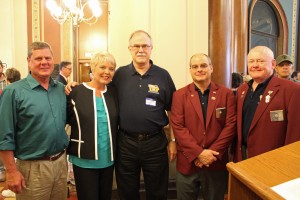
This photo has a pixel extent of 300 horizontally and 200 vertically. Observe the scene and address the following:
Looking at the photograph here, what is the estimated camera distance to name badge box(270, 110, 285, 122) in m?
1.79

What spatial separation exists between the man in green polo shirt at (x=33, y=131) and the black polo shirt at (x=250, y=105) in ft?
4.20

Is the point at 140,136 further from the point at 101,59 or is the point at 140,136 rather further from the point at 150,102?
the point at 101,59

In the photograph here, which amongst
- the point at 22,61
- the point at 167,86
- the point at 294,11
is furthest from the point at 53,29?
the point at 294,11

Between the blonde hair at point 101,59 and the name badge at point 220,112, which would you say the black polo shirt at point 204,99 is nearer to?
the name badge at point 220,112

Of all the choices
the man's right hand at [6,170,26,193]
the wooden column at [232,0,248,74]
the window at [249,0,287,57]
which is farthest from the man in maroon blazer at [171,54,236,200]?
the window at [249,0,287,57]

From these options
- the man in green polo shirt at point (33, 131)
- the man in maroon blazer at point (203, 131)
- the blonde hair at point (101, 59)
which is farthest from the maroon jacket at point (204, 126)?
the man in green polo shirt at point (33, 131)

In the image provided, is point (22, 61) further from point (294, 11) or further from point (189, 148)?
point (294, 11)

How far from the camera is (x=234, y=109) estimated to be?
2045mm

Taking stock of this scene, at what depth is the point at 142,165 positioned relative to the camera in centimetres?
211

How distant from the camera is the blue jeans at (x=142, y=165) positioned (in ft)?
6.75

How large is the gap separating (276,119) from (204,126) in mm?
485

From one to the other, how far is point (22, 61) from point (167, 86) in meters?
5.61

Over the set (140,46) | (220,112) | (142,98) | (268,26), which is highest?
(268,26)

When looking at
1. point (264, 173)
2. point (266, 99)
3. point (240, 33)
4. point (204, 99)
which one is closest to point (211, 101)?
point (204, 99)
